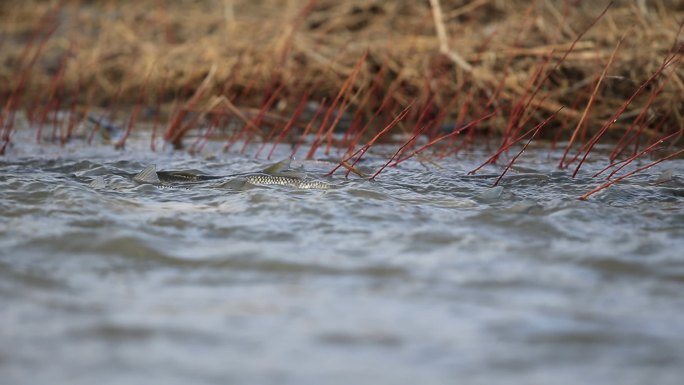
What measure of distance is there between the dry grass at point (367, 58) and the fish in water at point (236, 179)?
3.11 feet

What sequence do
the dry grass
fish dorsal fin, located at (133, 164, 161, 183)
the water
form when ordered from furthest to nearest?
the dry grass
fish dorsal fin, located at (133, 164, 161, 183)
the water

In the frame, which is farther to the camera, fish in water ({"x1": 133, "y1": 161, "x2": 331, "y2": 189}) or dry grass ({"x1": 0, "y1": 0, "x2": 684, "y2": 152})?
dry grass ({"x1": 0, "y1": 0, "x2": 684, "y2": 152})

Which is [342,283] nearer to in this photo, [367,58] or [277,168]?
[277,168]

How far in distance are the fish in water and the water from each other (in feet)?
0.31

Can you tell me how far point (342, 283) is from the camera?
2803 mm

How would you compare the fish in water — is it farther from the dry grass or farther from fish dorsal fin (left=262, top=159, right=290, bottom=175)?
the dry grass

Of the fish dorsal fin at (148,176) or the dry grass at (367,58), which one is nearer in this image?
the fish dorsal fin at (148,176)

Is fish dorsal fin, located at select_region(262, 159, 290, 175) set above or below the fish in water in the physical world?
above

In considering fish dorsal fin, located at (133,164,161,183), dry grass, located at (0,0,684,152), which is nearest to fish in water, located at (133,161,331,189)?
fish dorsal fin, located at (133,164,161,183)

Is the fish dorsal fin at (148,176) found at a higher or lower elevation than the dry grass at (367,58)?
lower

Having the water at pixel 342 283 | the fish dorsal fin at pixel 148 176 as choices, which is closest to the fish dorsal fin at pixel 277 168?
the water at pixel 342 283

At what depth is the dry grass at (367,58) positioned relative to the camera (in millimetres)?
6281

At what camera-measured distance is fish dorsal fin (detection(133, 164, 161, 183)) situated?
4.39 metres

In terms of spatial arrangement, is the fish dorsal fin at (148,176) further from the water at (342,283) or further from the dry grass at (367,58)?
the dry grass at (367,58)
